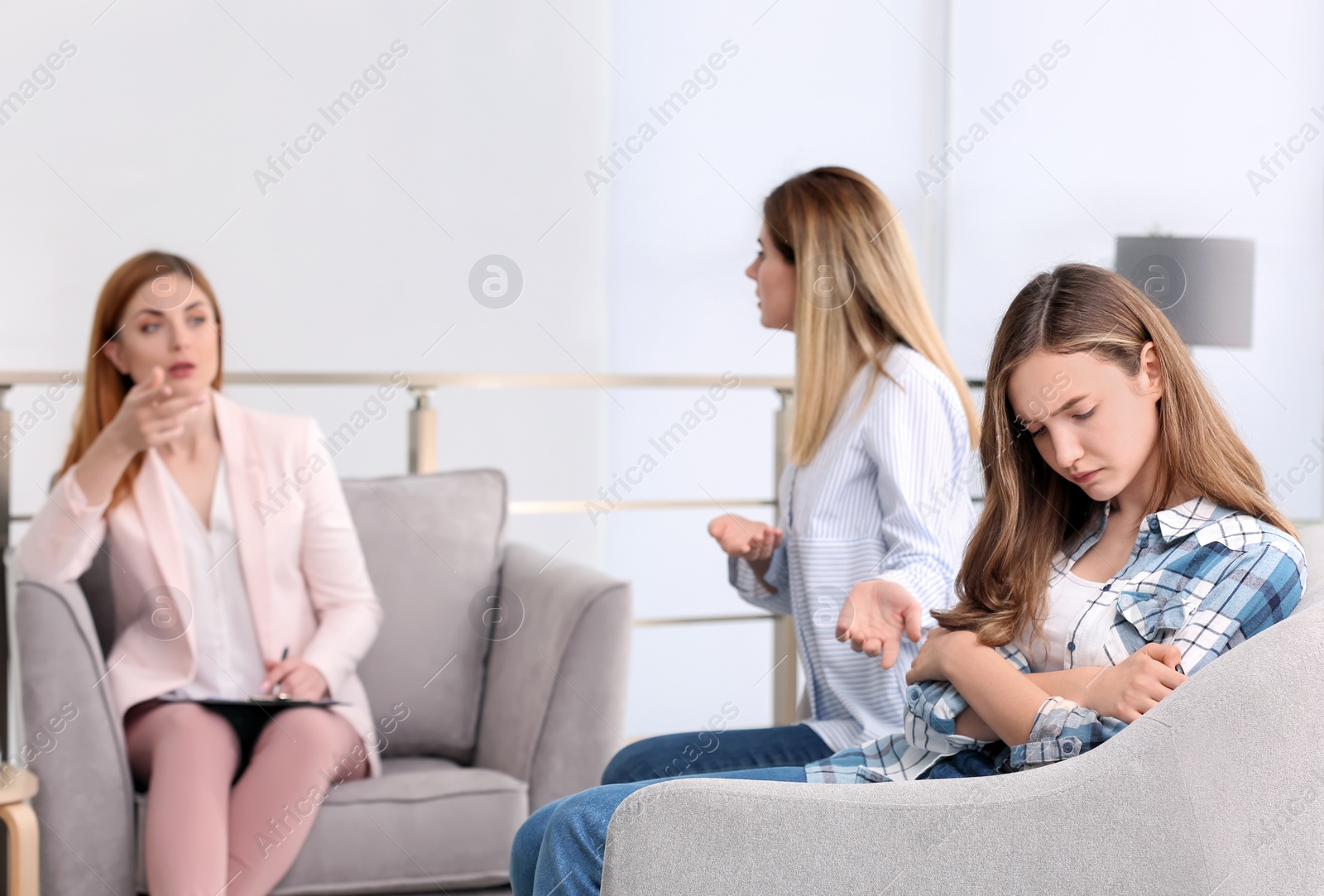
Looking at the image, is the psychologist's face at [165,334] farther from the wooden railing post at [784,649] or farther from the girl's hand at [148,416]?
the wooden railing post at [784,649]

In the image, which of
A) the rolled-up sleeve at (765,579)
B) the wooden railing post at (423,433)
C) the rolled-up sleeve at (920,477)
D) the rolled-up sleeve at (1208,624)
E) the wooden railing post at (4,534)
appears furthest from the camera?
the wooden railing post at (423,433)

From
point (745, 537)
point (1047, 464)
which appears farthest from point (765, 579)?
point (1047, 464)

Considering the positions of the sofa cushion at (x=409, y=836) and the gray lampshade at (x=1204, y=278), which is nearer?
the sofa cushion at (x=409, y=836)

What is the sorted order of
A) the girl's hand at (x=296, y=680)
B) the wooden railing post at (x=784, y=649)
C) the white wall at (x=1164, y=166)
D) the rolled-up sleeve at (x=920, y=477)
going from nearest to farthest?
the rolled-up sleeve at (x=920, y=477)
the girl's hand at (x=296, y=680)
the wooden railing post at (x=784, y=649)
the white wall at (x=1164, y=166)

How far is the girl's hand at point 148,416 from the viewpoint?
1.66 m

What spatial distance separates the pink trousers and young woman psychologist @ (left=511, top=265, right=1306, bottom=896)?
1.74ft

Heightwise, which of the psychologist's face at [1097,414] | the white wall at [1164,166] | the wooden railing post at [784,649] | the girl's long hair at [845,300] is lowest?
the wooden railing post at [784,649]

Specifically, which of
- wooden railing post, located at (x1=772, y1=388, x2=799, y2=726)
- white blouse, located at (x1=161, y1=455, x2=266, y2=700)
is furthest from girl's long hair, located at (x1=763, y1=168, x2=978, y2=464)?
wooden railing post, located at (x1=772, y1=388, x2=799, y2=726)

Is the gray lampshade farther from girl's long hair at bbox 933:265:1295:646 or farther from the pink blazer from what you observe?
the pink blazer

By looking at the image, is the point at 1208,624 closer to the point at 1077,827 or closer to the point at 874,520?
the point at 1077,827

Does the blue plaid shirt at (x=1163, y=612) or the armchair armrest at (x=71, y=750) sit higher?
the blue plaid shirt at (x=1163, y=612)

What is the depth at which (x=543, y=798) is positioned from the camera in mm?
1677

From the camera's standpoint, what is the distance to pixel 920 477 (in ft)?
4.35

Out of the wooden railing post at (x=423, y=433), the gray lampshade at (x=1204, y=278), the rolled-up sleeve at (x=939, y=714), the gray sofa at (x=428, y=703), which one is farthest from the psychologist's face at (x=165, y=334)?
the gray lampshade at (x=1204, y=278)
